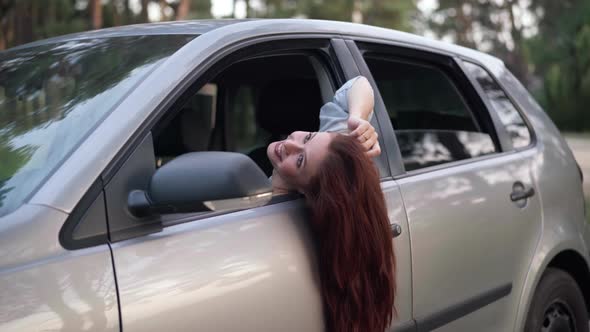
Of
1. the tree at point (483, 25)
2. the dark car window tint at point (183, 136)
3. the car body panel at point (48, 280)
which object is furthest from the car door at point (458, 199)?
the tree at point (483, 25)

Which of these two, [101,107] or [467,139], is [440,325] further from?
[101,107]

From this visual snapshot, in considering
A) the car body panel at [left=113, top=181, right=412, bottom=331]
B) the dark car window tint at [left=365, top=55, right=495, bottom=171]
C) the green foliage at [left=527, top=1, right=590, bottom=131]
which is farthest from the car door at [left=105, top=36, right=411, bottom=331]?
the green foliage at [left=527, top=1, right=590, bottom=131]

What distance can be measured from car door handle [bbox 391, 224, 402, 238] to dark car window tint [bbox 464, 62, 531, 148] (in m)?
1.10

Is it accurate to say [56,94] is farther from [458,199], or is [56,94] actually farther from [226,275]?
[458,199]

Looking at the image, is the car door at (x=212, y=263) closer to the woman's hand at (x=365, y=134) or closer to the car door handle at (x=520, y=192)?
the woman's hand at (x=365, y=134)

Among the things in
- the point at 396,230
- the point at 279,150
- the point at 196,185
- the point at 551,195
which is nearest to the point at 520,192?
the point at 551,195

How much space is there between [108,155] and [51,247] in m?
0.26

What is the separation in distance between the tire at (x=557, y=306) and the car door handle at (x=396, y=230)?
3.27 feet

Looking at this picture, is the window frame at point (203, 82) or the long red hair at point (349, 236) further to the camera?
the long red hair at point (349, 236)

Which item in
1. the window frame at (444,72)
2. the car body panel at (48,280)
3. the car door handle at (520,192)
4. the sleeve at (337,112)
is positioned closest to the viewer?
the car body panel at (48,280)

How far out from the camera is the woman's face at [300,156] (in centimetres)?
225

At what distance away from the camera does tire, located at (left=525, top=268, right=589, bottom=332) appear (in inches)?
127

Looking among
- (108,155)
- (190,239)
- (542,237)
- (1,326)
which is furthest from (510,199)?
(1,326)

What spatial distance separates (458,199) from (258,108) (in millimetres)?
1233
